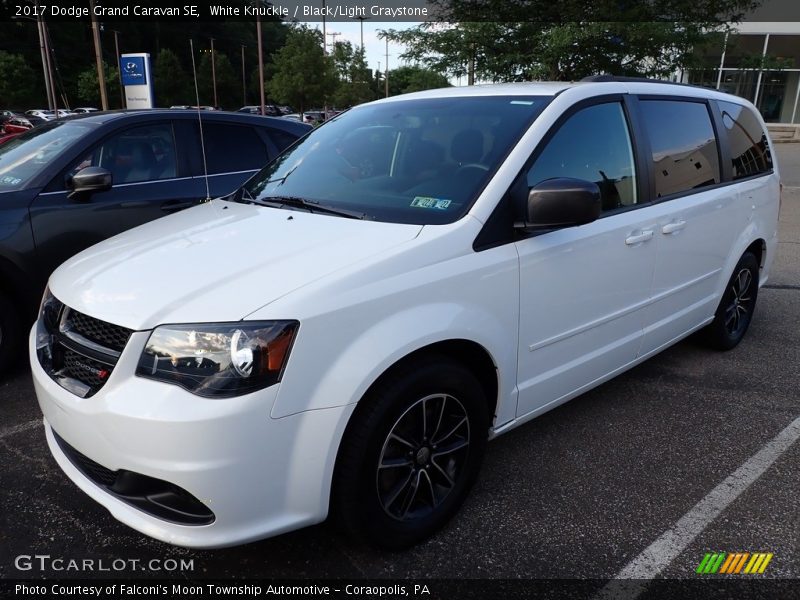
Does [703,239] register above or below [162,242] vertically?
below

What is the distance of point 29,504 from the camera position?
2.77 meters

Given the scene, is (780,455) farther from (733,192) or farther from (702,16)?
(702,16)

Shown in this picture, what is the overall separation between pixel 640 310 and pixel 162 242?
2.43 meters

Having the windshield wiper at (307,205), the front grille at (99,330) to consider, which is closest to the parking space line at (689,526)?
the windshield wiper at (307,205)

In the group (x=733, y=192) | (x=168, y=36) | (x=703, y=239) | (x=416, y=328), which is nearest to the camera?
(x=416, y=328)

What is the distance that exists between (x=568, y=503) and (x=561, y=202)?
133 cm

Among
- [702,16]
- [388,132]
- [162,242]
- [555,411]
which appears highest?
[702,16]

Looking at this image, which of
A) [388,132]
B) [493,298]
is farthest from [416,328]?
[388,132]

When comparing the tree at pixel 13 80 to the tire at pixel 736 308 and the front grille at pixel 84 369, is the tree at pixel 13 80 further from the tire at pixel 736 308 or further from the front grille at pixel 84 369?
the tire at pixel 736 308

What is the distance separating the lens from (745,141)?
452 cm

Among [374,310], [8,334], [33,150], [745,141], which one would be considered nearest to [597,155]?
[374,310]

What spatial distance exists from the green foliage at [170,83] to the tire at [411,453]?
46194 millimetres

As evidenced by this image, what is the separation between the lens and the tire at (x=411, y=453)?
7.07 ft

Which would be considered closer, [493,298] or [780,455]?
[493,298]
